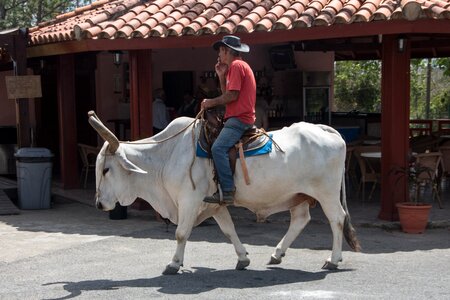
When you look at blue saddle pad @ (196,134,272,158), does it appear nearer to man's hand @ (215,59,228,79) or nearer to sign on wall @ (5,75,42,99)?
man's hand @ (215,59,228,79)

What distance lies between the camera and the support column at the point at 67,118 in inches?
538

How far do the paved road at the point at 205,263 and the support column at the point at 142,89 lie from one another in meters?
1.57

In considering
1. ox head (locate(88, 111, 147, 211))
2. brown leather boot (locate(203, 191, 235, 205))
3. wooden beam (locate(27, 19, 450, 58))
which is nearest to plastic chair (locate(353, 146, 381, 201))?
wooden beam (locate(27, 19, 450, 58))

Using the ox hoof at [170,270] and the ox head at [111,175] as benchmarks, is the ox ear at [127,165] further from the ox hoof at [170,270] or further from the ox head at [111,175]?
the ox hoof at [170,270]

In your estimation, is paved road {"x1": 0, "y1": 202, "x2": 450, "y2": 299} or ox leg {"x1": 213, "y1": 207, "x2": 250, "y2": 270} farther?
ox leg {"x1": 213, "y1": 207, "x2": 250, "y2": 270}

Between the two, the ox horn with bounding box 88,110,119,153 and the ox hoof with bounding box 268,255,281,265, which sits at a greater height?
the ox horn with bounding box 88,110,119,153

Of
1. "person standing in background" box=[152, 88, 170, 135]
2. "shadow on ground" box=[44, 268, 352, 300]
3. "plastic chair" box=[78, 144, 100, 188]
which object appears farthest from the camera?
"person standing in background" box=[152, 88, 170, 135]

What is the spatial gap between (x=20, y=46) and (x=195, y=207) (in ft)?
22.3

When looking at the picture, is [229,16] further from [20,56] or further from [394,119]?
[20,56]

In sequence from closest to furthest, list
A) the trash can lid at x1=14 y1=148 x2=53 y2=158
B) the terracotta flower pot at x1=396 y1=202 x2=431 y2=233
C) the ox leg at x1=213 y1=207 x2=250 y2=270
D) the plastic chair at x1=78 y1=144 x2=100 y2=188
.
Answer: the ox leg at x1=213 y1=207 x2=250 y2=270, the terracotta flower pot at x1=396 y1=202 x2=431 y2=233, the trash can lid at x1=14 y1=148 x2=53 y2=158, the plastic chair at x1=78 y1=144 x2=100 y2=188

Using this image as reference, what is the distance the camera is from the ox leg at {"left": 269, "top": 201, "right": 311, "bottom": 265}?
762cm

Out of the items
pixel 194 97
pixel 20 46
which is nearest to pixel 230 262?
pixel 20 46

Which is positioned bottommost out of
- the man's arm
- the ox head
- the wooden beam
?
the ox head

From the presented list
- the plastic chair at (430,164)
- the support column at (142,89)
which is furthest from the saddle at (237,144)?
the plastic chair at (430,164)
